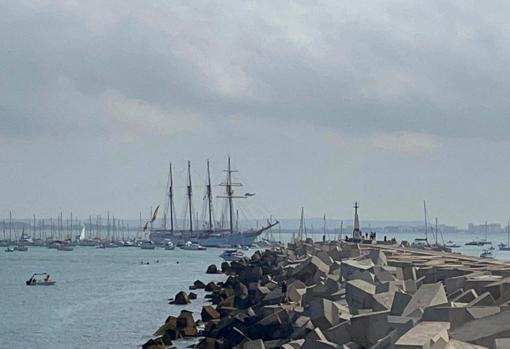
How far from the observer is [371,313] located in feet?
44.7

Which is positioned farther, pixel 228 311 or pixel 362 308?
pixel 228 311

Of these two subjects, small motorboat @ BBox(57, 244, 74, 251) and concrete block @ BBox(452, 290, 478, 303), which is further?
small motorboat @ BBox(57, 244, 74, 251)

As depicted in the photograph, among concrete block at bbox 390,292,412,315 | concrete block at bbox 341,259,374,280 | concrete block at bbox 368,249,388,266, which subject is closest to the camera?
concrete block at bbox 390,292,412,315

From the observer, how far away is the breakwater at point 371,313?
10.8 metres

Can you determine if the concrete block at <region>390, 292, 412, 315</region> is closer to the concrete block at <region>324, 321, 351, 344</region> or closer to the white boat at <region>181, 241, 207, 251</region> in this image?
the concrete block at <region>324, 321, 351, 344</region>

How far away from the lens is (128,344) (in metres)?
25.6

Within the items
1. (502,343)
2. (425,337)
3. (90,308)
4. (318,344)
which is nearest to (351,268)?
(318,344)

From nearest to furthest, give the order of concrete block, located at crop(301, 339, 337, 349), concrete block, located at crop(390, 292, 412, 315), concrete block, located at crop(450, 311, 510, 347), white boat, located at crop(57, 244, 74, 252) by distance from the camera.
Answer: concrete block, located at crop(450, 311, 510, 347) < concrete block, located at crop(301, 339, 337, 349) < concrete block, located at crop(390, 292, 412, 315) < white boat, located at crop(57, 244, 74, 252)

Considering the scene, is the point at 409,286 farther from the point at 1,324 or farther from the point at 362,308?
the point at 1,324

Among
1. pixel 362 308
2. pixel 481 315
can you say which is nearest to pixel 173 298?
pixel 362 308

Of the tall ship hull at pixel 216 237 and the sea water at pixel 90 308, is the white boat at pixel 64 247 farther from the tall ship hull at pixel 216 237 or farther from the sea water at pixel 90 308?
the sea water at pixel 90 308

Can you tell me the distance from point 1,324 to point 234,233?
247 feet

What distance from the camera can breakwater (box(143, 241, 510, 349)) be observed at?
10781 millimetres

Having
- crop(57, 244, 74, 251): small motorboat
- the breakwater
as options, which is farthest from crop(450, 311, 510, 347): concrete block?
crop(57, 244, 74, 251): small motorboat
